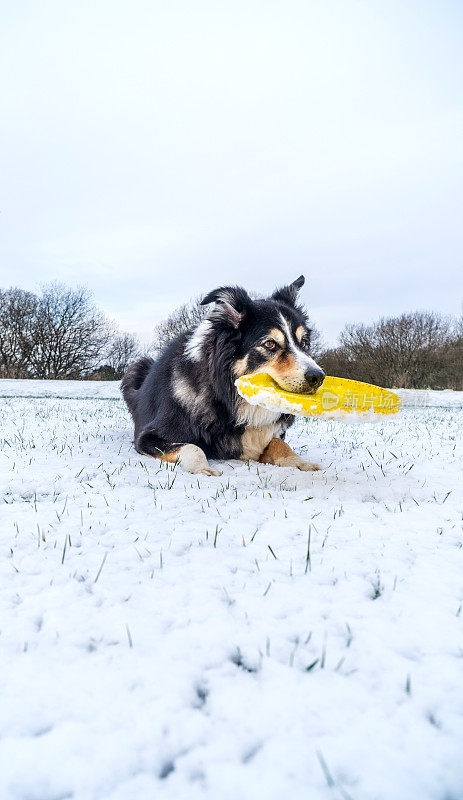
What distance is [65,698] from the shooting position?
1341mm

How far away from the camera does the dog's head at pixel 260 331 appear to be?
414 centimetres

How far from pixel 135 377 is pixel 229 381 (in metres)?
2.98

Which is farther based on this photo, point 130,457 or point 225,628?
point 130,457

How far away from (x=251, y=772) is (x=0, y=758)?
654 millimetres

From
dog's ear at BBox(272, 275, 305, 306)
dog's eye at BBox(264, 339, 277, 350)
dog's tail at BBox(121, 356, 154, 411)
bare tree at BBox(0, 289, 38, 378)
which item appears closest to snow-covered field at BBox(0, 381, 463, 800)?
dog's eye at BBox(264, 339, 277, 350)

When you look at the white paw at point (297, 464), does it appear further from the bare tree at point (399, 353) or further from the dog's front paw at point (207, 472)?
the bare tree at point (399, 353)

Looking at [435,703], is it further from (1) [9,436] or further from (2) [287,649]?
(1) [9,436]

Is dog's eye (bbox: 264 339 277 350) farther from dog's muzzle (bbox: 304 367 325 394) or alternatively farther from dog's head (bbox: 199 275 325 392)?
dog's muzzle (bbox: 304 367 325 394)

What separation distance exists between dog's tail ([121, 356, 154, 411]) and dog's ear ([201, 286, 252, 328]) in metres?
Result: 2.82

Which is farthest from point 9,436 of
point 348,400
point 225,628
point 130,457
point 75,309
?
point 75,309

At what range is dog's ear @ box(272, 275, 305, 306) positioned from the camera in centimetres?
518

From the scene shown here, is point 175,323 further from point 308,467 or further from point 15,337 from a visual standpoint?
point 308,467

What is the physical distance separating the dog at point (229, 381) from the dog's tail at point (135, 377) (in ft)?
5.47

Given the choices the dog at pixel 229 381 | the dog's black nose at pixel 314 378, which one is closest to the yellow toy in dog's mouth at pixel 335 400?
the dog's black nose at pixel 314 378
